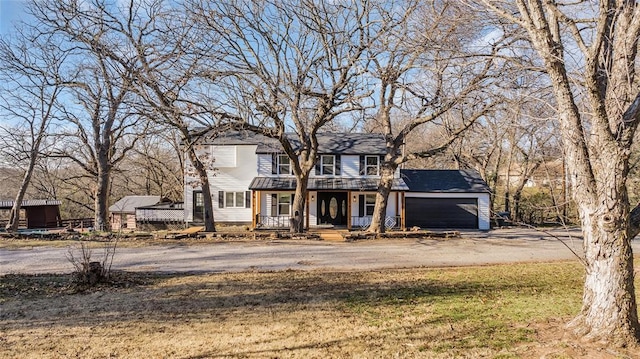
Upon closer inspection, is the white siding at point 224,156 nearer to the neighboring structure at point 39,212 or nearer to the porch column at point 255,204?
the porch column at point 255,204

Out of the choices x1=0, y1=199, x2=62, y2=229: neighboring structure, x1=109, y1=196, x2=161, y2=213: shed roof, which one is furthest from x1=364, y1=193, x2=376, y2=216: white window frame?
x1=0, y1=199, x2=62, y2=229: neighboring structure

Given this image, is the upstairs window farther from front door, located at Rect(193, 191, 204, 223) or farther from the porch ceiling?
front door, located at Rect(193, 191, 204, 223)

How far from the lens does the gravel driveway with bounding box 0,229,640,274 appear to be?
1002 cm

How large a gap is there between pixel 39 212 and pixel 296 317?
2865 cm

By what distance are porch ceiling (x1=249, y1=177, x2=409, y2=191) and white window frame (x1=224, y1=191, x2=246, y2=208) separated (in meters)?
2.45

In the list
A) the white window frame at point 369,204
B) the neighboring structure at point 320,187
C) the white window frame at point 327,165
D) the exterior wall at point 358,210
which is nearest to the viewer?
the neighboring structure at point 320,187

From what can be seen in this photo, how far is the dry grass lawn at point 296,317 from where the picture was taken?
173 inches

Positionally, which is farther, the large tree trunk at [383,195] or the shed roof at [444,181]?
the shed roof at [444,181]

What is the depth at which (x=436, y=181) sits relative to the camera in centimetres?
2362

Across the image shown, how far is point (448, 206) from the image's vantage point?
22750 mm

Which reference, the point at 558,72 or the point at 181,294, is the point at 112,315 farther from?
the point at 558,72

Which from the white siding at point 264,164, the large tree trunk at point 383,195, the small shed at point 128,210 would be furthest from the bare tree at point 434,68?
the small shed at point 128,210

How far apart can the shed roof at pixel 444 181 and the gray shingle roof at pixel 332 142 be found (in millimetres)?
2729

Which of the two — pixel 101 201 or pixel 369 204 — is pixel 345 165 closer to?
pixel 369 204
